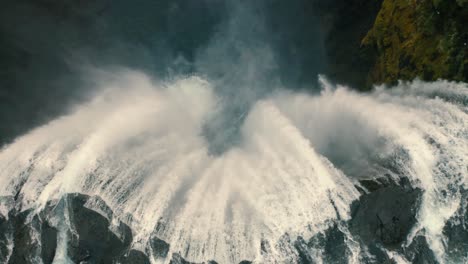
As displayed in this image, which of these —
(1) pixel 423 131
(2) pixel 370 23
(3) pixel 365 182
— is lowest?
(3) pixel 365 182

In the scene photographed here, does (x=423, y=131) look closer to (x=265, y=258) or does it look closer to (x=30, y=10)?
(x=265, y=258)

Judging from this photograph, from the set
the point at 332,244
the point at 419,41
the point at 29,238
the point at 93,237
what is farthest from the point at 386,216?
the point at 29,238

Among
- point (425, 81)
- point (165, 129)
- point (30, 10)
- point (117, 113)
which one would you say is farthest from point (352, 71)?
point (30, 10)

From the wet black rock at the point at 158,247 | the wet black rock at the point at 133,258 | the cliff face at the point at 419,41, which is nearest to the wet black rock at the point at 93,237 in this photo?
the wet black rock at the point at 133,258

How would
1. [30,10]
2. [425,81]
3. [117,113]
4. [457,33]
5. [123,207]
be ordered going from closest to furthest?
[457,33]
[425,81]
[123,207]
[30,10]
[117,113]

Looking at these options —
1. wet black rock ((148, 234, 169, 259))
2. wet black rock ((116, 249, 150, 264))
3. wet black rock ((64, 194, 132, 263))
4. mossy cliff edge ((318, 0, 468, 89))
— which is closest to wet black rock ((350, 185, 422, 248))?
mossy cliff edge ((318, 0, 468, 89))

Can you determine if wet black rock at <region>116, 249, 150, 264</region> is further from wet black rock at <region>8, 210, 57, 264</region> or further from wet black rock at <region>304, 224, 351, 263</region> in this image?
wet black rock at <region>304, 224, 351, 263</region>
